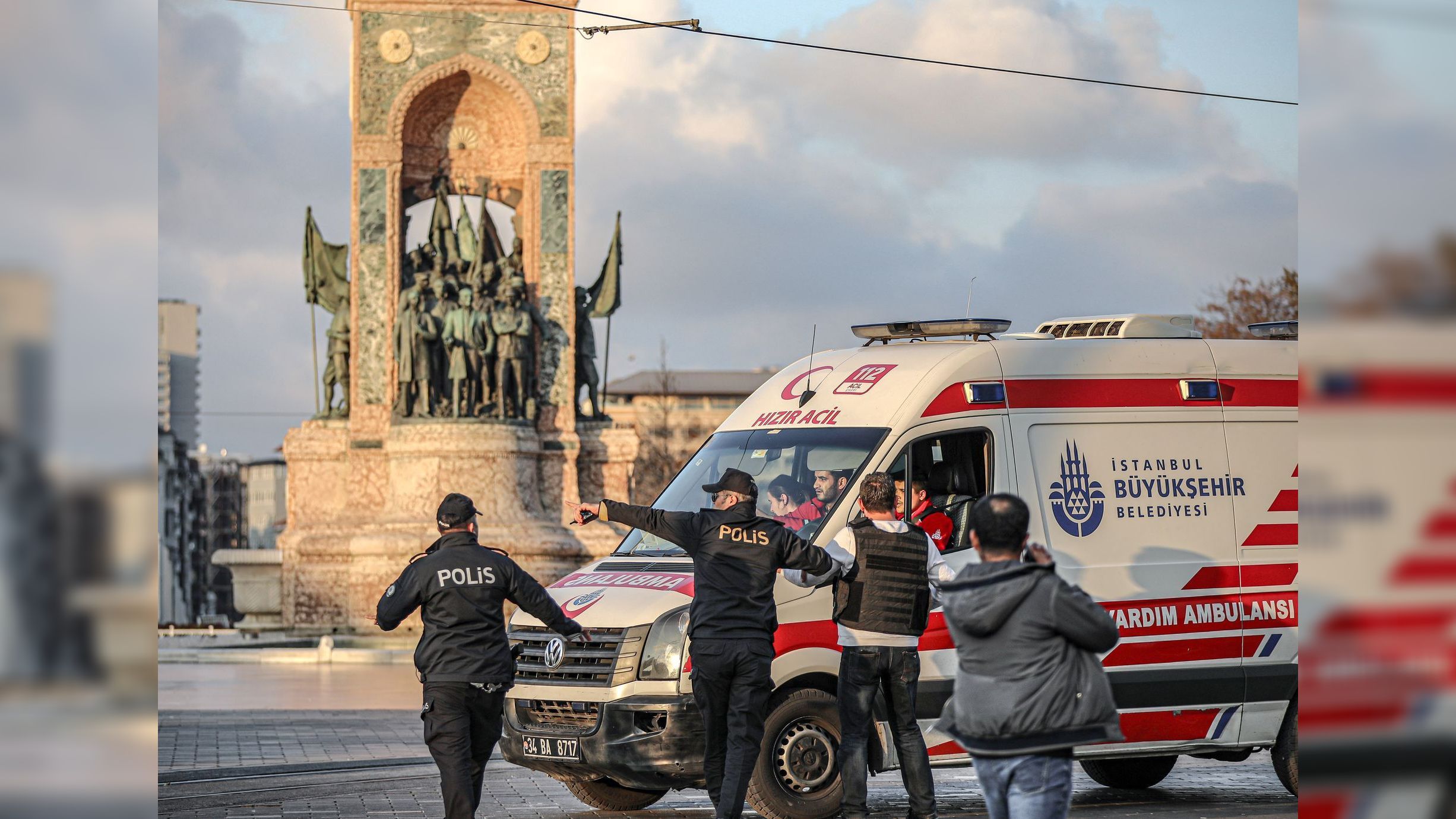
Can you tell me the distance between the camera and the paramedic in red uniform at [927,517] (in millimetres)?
9297

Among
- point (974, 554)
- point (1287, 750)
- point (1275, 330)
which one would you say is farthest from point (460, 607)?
point (1275, 330)

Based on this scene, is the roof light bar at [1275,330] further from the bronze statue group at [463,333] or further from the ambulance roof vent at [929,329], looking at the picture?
the bronze statue group at [463,333]

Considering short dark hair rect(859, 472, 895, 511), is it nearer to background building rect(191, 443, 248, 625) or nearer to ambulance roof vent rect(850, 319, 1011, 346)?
ambulance roof vent rect(850, 319, 1011, 346)

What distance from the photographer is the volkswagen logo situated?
29.9 feet

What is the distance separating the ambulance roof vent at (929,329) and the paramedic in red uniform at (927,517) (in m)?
1.03

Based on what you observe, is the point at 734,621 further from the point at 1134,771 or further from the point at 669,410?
the point at 669,410

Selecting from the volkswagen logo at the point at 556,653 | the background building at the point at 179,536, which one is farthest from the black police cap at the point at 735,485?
the background building at the point at 179,536

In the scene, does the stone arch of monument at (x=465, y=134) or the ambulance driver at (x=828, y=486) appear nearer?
the ambulance driver at (x=828, y=486)

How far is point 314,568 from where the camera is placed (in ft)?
97.5

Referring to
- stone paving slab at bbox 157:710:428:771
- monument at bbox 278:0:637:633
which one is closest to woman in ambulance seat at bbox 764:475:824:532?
stone paving slab at bbox 157:710:428:771

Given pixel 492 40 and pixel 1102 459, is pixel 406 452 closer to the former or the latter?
pixel 492 40

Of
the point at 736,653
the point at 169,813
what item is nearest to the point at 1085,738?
the point at 736,653

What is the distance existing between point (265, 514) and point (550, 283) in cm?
9157

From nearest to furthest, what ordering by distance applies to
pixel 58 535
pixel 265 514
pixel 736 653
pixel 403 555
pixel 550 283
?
pixel 58 535 → pixel 736 653 → pixel 403 555 → pixel 550 283 → pixel 265 514
